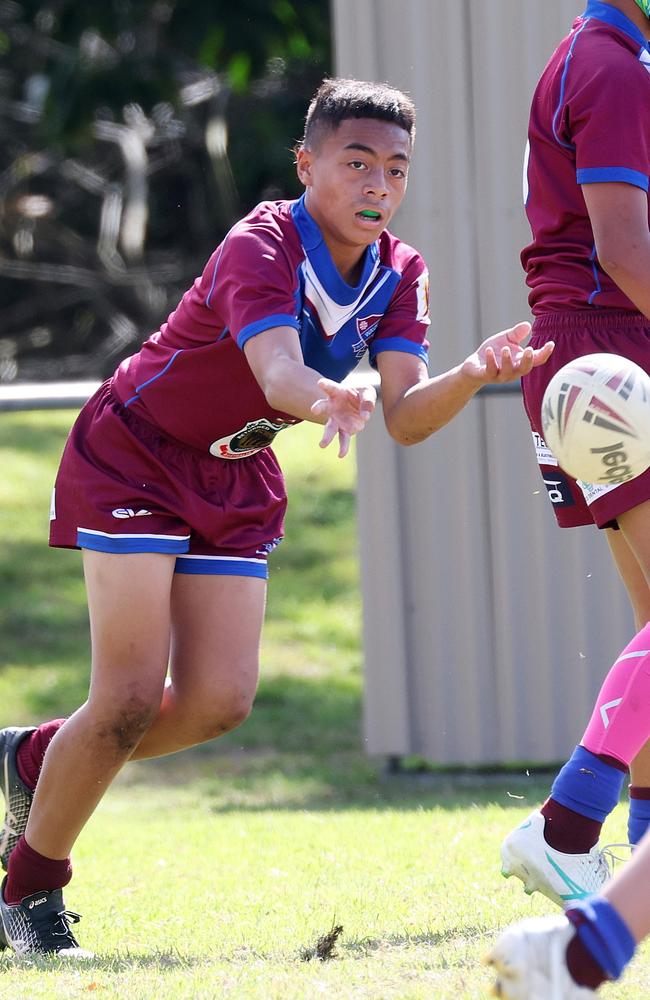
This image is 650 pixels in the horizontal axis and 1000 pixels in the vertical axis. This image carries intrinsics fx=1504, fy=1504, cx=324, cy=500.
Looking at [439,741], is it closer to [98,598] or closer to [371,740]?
[371,740]

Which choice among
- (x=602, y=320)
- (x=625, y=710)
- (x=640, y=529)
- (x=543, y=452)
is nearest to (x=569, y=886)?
(x=625, y=710)

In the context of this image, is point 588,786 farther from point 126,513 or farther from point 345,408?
point 126,513

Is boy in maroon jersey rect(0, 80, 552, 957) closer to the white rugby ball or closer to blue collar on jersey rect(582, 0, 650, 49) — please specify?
the white rugby ball

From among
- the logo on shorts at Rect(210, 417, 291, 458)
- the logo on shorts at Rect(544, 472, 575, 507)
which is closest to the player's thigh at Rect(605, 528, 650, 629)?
the logo on shorts at Rect(544, 472, 575, 507)

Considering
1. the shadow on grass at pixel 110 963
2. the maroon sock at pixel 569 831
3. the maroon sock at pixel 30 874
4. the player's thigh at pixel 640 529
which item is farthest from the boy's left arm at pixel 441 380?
the maroon sock at pixel 30 874

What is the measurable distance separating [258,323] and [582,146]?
2.81ft

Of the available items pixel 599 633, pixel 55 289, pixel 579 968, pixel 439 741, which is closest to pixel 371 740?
pixel 439 741

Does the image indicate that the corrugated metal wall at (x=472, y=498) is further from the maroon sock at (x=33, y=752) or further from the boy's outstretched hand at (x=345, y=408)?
the boy's outstretched hand at (x=345, y=408)

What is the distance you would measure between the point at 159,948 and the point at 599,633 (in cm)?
333

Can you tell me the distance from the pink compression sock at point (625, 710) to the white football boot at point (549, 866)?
0.25 meters

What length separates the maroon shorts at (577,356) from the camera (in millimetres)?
3537

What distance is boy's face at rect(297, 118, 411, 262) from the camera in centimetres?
377

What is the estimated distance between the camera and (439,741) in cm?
705

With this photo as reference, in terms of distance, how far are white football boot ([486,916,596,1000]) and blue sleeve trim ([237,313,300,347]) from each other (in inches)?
61.5
